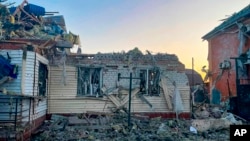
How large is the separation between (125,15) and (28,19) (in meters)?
7.03

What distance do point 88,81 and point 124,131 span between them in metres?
4.13

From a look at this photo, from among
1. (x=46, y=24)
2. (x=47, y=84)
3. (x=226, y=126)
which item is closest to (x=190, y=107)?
(x=226, y=126)

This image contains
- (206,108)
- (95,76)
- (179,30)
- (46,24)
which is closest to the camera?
(95,76)

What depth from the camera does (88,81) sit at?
43.6 ft

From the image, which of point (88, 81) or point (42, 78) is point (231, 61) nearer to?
point (88, 81)

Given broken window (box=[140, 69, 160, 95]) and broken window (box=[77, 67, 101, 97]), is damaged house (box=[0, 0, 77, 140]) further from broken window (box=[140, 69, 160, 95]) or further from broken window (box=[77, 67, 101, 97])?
broken window (box=[140, 69, 160, 95])

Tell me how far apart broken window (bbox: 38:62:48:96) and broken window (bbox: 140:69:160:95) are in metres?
5.23

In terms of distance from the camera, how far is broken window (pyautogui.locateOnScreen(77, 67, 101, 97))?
13188 mm

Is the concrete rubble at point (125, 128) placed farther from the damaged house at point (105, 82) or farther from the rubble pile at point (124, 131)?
the damaged house at point (105, 82)

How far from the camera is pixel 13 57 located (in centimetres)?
903

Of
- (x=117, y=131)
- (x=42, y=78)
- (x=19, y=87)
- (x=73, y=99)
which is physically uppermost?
(x=42, y=78)

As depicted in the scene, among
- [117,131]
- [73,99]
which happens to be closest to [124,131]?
[117,131]

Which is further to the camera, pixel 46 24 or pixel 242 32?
pixel 46 24

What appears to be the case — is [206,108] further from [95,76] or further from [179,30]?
[95,76]
